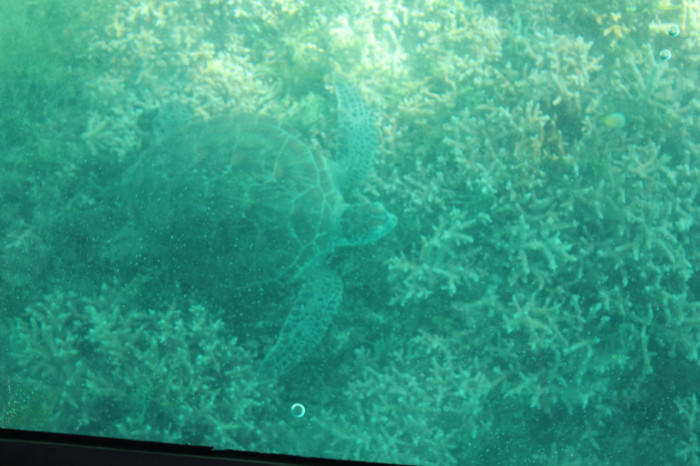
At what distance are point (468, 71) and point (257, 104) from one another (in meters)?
1.18

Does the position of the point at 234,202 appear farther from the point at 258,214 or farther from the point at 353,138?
the point at 353,138

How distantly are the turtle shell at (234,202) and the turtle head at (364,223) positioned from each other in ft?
0.26

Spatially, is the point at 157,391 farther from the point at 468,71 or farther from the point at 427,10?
the point at 427,10

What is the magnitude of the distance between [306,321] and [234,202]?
716 millimetres

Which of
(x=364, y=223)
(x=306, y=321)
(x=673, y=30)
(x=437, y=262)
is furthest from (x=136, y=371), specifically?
(x=673, y=30)

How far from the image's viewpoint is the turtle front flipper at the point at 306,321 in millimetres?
2197

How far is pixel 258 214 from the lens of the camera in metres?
2.20

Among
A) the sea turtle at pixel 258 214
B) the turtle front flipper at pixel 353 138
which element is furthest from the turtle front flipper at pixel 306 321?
the turtle front flipper at pixel 353 138

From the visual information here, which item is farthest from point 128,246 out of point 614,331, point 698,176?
point 698,176

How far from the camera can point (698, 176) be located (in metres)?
2.21

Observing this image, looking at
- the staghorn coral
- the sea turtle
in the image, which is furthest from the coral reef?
the sea turtle

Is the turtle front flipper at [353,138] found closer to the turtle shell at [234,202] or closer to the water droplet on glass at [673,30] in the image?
the turtle shell at [234,202]

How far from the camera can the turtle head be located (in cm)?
222

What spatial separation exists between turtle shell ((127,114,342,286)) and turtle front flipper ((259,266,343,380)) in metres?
0.12
